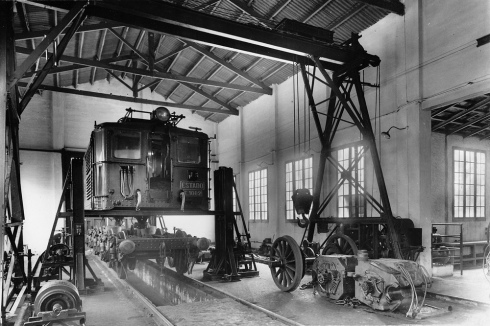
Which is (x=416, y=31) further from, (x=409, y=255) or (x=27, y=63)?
(x=27, y=63)

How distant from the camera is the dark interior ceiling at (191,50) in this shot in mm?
10156

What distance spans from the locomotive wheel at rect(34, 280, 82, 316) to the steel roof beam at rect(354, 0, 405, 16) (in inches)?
328

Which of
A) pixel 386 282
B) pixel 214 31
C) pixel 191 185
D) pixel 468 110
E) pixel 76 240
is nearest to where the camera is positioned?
pixel 386 282

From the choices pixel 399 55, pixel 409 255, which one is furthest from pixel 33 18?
pixel 409 255

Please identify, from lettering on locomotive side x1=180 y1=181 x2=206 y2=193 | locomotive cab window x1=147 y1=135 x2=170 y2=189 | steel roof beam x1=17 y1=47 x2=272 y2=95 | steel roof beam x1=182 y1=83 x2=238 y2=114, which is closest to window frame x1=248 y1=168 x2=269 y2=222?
steel roof beam x1=182 y1=83 x2=238 y2=114

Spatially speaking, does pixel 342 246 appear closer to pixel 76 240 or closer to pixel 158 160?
pixel 158 160

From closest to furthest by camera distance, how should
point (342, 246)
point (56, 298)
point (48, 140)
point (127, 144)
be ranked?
point (56, 298)
point (127, 144)
point (342, 246)
point (48, 140)

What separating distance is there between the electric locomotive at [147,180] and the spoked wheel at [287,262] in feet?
5.78

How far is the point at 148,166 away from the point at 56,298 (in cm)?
383

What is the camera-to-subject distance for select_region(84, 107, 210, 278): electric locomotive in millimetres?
7879

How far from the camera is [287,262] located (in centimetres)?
→ 716

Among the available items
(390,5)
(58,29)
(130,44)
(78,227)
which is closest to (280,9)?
(390,5)

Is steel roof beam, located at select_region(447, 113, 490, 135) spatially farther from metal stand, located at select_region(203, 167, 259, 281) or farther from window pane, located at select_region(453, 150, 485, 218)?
metal stand, located at select_region(203, 167, 259, 281)

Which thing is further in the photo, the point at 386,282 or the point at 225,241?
the point at 225,241
